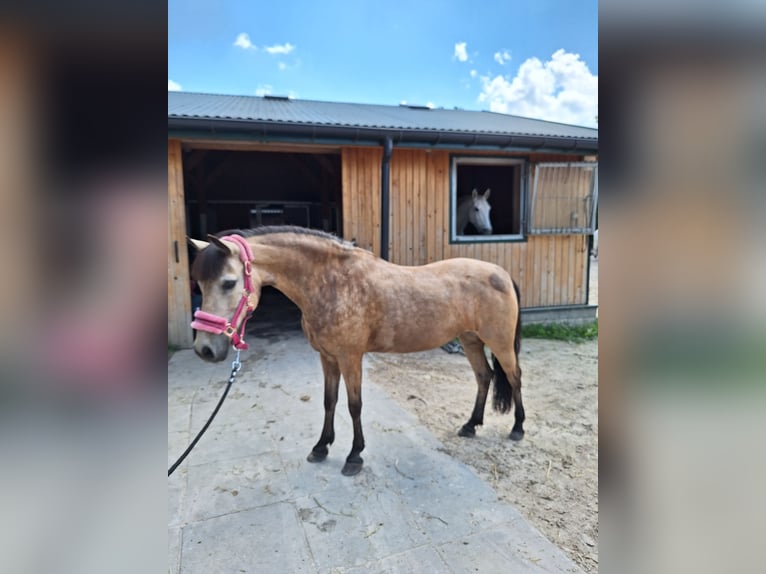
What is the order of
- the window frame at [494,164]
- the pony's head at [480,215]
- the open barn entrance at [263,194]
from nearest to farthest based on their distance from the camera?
the window frame at [494,164] → the pony's head at [480,215] → the open barn entrance at [263,194]

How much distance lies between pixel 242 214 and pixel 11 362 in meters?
11.4

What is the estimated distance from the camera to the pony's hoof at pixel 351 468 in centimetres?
248

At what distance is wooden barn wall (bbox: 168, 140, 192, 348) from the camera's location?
5023 mm

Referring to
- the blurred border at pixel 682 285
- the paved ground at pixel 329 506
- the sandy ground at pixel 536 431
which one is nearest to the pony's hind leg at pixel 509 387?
the sandy ground at pixel 536 431

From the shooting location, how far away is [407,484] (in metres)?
2.38

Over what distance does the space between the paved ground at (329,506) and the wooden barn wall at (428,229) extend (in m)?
2.96

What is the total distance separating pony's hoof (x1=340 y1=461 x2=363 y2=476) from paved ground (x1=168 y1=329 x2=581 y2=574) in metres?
0.06

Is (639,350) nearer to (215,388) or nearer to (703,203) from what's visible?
(703,203)

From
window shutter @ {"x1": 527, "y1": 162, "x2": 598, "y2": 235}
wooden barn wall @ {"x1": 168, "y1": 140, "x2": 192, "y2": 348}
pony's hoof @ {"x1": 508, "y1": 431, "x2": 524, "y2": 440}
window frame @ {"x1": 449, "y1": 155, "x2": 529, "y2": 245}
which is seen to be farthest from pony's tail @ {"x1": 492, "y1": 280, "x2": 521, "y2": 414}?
wooden barn wall @ {"x1": 168, "y1": 140, "x2": 192, "y2": 348}

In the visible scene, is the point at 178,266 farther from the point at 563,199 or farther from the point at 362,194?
the point at 563,199

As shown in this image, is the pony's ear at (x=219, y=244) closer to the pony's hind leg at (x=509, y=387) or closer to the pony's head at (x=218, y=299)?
the pony's head at (x=218, y=299)

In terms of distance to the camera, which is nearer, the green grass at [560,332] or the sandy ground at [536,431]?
the sandy ground at [536,431]

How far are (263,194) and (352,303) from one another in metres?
9.31

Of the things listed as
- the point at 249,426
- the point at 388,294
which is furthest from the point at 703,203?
the point at 249,426
